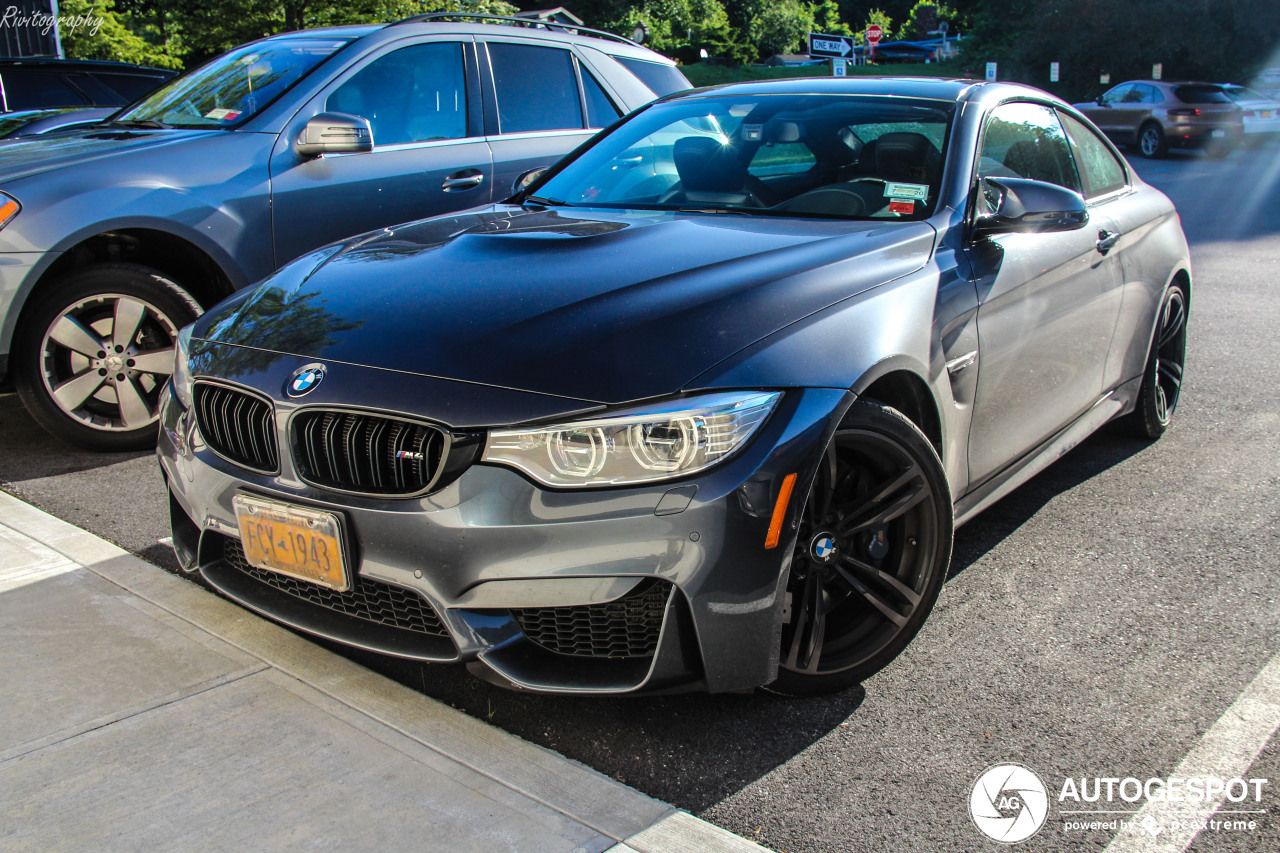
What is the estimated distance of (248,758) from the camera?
92.4 inches

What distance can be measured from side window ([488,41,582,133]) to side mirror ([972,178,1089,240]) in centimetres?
298

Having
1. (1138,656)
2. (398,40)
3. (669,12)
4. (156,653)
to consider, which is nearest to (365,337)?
(156,653)

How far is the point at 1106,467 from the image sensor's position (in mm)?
4434

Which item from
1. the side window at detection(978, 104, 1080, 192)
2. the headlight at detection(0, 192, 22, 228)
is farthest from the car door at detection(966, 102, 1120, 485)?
the headlight at detection(0, 192, 22, 228)

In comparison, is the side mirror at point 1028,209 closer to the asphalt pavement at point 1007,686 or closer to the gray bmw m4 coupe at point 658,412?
the gray bmw m4 coupe at point 658,412

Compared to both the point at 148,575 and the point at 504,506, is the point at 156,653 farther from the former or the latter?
the point at 504,506

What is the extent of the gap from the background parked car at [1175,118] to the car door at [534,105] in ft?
60.7

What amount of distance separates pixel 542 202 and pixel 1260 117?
22.5 metres

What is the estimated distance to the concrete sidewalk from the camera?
82.7 inches

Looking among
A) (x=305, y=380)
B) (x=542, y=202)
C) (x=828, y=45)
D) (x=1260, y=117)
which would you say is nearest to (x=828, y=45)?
(x=828, y=45)

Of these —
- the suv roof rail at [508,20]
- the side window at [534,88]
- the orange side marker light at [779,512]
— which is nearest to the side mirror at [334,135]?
the suv roof rail at [508,20]

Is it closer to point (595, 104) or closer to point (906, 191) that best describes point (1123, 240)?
point (906, 191)

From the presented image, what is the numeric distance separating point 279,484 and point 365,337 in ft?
1.28

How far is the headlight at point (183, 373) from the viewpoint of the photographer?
2832mm
